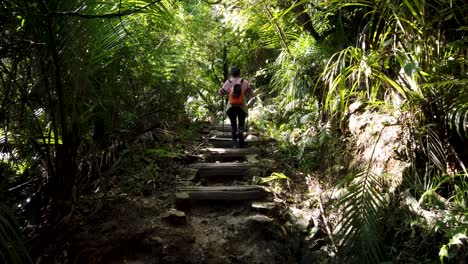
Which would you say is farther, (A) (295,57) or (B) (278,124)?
(B) (278,124)

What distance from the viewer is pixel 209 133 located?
782 cm

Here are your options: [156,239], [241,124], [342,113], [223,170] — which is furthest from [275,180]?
[241,124]

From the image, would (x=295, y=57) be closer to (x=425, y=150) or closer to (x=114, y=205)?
(x=425, y=150)

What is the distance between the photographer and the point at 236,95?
235 inches

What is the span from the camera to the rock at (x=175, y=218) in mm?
3609

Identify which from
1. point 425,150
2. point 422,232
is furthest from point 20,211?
point 425,150

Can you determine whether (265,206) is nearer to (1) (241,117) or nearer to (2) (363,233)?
(2) (363,233)

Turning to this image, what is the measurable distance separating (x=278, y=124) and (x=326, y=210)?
4.15 m

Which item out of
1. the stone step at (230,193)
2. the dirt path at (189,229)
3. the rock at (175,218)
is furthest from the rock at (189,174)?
the rock at (175,218)

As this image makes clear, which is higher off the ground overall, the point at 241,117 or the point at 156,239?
the point at 241,117

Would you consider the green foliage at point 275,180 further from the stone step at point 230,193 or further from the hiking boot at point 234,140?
the hiking boot at point 234,140

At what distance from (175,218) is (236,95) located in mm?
2871

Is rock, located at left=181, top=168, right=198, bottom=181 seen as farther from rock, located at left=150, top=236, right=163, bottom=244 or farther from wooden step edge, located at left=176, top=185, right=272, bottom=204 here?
rock, located at left=150, top=236, right=163, bottom=244

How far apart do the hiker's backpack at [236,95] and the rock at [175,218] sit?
275 cm
